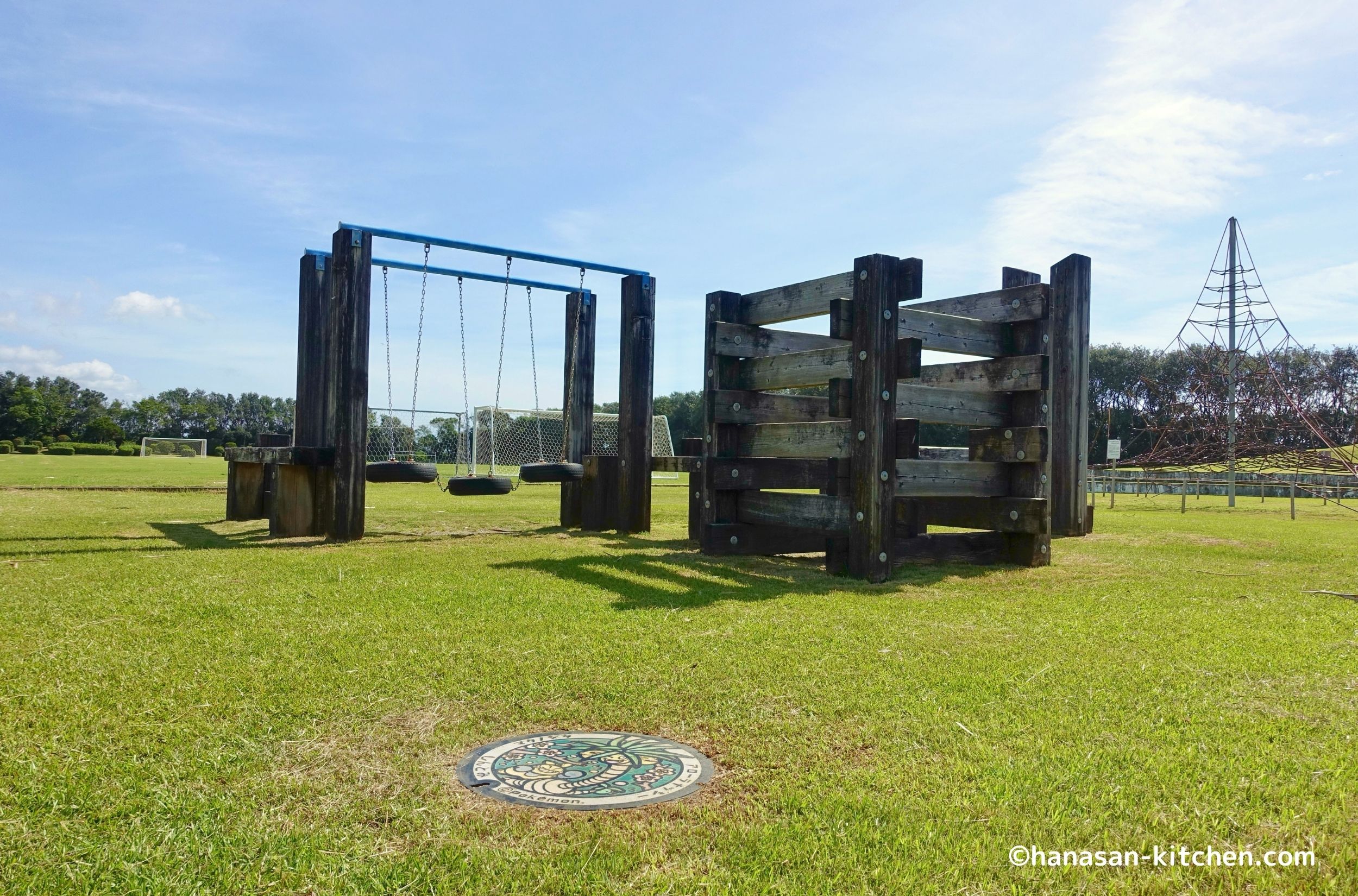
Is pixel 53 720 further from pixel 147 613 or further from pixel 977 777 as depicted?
pixel 977 777

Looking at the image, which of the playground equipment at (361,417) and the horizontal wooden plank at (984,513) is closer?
the horizontal wooden plank at (984,513)

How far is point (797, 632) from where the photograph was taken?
5.10 m

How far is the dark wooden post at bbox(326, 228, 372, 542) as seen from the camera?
1027 centimetres

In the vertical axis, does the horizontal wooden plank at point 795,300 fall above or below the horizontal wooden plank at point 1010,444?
above

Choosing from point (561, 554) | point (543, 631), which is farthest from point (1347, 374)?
point (543, 631)

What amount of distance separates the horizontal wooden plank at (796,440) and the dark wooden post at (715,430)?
165 millimetres

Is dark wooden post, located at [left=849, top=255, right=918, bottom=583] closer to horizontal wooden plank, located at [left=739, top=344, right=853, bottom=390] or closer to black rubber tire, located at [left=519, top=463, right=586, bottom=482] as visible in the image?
horizontal wooden plank, located at [left=739, top=344, right=853, bottom=390]

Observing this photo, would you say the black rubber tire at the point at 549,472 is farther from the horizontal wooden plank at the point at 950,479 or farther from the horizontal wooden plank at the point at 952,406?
the horizontal wooden plank at the point at 950,479

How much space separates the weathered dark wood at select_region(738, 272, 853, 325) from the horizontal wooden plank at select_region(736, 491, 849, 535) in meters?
1.80

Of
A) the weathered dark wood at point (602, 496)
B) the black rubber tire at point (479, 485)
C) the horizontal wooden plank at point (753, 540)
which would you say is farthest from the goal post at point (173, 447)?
the horizontal wooden plank at point (753, 540)

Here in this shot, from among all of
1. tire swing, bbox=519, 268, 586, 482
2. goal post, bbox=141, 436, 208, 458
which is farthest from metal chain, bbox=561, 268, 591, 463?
goal post, bbox=141, 436, 208, 458

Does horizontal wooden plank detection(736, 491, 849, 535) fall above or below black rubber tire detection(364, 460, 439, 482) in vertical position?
below

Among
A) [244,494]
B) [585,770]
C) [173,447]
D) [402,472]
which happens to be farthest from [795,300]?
[173,447]

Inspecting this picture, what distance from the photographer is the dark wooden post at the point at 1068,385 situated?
1115cm
